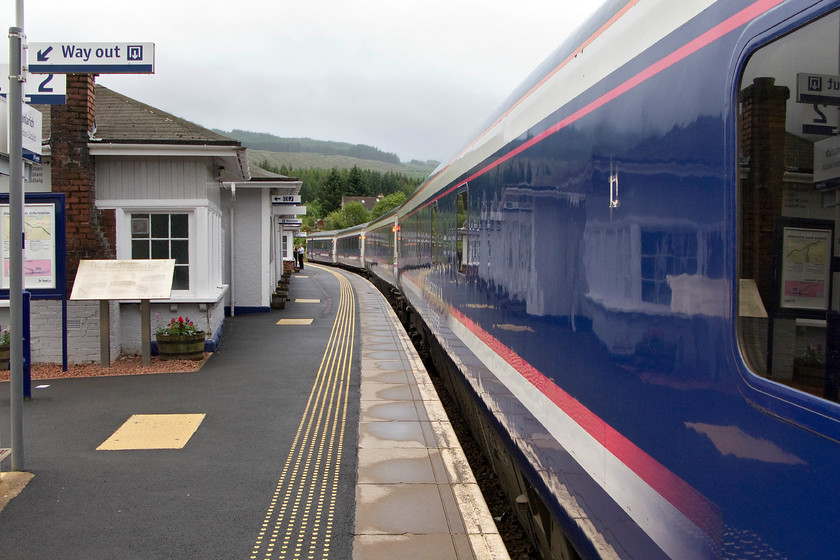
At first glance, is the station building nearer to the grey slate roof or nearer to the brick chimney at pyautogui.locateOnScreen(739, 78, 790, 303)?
the grey slate roof

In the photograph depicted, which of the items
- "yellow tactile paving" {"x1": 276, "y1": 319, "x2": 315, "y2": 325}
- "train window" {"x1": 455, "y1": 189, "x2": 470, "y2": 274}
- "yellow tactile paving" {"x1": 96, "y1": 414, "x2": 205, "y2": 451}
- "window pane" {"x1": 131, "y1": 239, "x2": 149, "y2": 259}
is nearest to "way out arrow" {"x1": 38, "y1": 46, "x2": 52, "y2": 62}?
"window pane" {"x1": 131, "y1": 239, "x2": 149, "y2": 259}

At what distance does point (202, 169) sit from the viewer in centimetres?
1063

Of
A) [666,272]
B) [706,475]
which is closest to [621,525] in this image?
[706,475]

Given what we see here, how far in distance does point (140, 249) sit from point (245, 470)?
6123 millimetres

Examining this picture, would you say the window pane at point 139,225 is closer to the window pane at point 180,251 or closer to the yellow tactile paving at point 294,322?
the window pane at point 180,251

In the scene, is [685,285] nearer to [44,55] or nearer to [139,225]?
[44,55]

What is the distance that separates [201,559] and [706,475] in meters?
3.12

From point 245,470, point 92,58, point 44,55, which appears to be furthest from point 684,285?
point 92,58

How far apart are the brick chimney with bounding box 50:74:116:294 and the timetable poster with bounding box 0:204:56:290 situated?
0.70 metres

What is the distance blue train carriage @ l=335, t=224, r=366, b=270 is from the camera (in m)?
37.0

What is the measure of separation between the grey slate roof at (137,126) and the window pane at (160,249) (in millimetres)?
1487

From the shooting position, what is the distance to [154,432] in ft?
21.9

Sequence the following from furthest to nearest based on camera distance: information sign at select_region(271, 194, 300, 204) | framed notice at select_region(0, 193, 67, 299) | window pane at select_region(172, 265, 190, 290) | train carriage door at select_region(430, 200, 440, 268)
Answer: information sign at select_region(271, 194, 300, 204), window pane at select_region(172, 265, 190, 290), framed notice at select_region(0, 193, 67, 299), train carriage door at select_region(430, 200, 440, 268)

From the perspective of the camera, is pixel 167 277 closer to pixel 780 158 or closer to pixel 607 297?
pixel 607 297
